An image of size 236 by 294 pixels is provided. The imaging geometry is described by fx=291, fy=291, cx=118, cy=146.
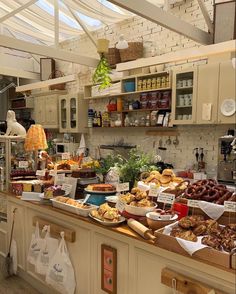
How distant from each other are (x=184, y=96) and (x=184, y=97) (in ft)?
0.05

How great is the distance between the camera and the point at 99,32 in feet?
19.3

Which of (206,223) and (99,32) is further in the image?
(99,32)

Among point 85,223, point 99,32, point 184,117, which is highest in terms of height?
point 99,32

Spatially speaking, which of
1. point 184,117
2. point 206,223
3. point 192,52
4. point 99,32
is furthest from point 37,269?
point 99,32

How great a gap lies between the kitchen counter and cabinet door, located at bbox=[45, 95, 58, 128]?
3843 mm

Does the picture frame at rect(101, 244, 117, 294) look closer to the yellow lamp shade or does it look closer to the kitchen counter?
the kitchen counter

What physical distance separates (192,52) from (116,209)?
1.32 meters

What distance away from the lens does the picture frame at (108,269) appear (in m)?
1.97

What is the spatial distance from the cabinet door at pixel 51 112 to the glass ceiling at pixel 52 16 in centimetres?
123

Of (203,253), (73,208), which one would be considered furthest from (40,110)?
(203,253)

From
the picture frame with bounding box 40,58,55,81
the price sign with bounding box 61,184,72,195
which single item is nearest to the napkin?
the price sign with bounding box 61,184,72,195

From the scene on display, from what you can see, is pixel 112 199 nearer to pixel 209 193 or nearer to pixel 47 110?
pixel 209 193

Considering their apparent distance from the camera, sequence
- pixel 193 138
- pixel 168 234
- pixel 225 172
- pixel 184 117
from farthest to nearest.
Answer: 1. pixel 193 138
2. pixel 184 117
3. pixel 225 172
4. pixel 168 234

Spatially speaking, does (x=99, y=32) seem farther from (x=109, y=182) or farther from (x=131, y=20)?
(x=109, y=182)
